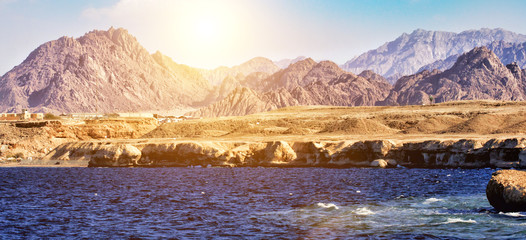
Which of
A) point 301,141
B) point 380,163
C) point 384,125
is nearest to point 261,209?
point 380,163

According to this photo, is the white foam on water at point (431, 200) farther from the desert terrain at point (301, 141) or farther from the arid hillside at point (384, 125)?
the arid hillside at point (384, 125)

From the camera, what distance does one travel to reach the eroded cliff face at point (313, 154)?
252 ft

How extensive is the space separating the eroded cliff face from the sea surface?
28.9ft

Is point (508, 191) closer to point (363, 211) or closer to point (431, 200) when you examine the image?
point (363, 211)

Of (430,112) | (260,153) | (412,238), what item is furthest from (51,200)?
(430,112)

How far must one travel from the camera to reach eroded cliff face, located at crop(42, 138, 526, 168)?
252ft

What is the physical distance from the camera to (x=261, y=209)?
41531mm

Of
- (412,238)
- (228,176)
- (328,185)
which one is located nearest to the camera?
(412,238)

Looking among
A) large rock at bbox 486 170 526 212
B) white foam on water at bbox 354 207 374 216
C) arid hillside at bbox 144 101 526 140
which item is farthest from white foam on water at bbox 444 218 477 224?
arid hillside at bbox 144 101 526 140

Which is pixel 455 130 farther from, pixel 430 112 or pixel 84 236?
pixel 84 236

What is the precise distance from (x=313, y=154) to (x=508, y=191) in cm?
5592

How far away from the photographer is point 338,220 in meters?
36.0

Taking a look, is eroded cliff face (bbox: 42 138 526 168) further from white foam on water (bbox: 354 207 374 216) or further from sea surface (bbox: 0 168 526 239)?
white foam on water (bbox: 354 207 374 216)

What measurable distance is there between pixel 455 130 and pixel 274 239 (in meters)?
91.5
